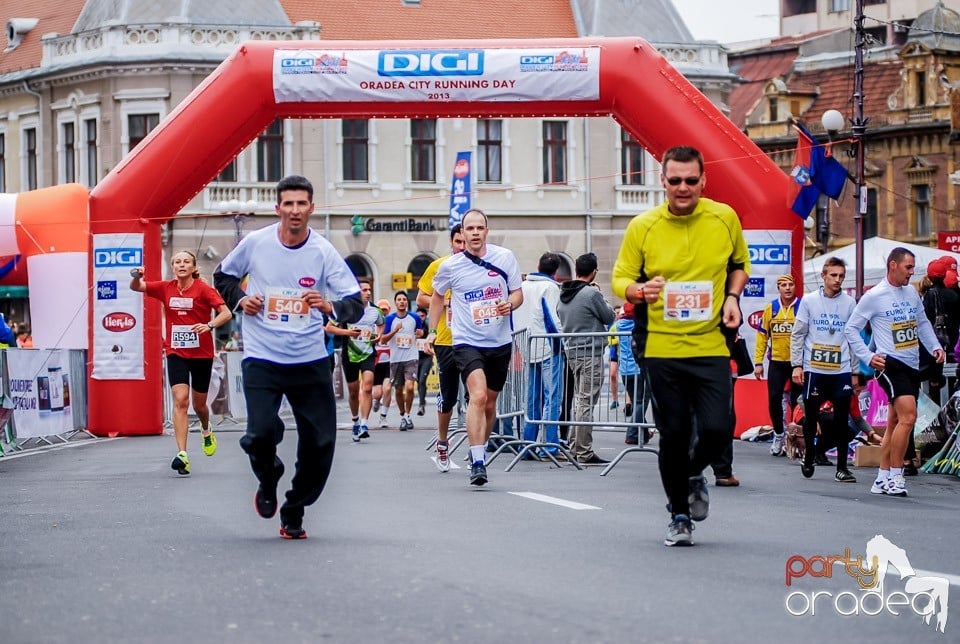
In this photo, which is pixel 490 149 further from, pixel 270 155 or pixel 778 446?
pixel 778 446

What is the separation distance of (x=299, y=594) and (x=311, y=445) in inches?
89.8

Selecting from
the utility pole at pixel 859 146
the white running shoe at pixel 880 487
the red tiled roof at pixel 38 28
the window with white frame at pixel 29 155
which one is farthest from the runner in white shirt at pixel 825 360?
the red tiled roof at pixel 38 28

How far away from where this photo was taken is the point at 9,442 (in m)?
20.1

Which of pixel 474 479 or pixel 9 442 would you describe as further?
pixel 9 442

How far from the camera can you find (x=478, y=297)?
14.1m

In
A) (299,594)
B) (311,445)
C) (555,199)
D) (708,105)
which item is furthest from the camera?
(555,199)

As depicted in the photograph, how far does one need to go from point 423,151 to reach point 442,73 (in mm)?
34510

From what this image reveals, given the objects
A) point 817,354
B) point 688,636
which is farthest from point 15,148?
point 688,636

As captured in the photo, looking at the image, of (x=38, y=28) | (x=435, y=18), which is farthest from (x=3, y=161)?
(x=435, y=18)

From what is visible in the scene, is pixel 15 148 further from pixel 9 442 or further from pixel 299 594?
pixel 299 594

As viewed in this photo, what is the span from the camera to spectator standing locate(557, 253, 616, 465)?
16.2 m

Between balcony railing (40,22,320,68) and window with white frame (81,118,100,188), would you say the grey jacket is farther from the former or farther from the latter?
window with white frame (81,118,100,188)

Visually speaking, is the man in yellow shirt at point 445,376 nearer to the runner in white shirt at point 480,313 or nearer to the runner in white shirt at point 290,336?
the runner in white shirt at point 480,313

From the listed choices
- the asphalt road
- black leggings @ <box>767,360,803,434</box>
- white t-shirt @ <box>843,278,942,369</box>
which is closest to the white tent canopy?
black leggings @ <box>767,360,803,434</box>
